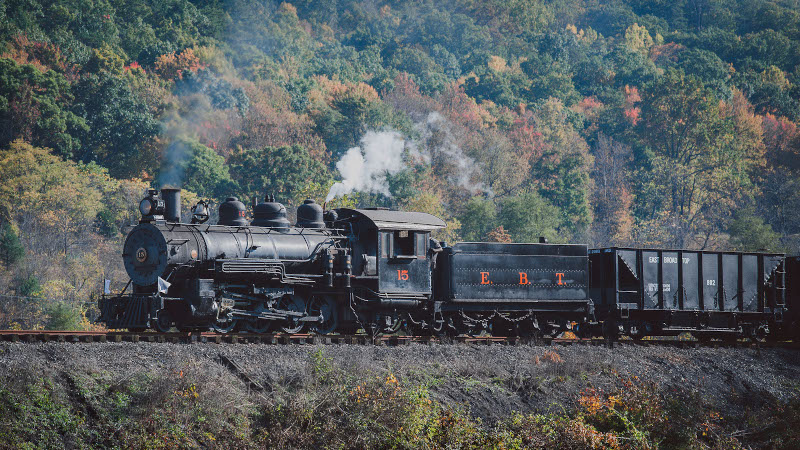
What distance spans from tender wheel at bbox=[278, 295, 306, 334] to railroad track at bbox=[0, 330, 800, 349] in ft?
2.56

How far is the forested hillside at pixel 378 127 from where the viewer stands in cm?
5466

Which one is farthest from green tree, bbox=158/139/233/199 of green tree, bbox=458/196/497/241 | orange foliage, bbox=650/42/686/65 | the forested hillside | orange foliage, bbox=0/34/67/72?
orange foliage, bbox=650/42/686/65

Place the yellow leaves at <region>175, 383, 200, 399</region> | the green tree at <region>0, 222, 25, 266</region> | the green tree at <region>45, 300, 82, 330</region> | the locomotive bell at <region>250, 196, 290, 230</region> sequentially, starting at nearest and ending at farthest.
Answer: the yellow leaves at <region>175, 383, 200, 399</region> < the locomotive bell at <region>250, 196, 290, 230</region> < the green tree at <region>45, 300, 82, 330</region> < the green tree at <region>0, 222, 25, 266</region>

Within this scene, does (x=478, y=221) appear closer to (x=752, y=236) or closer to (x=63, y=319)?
(x=752, y=236)

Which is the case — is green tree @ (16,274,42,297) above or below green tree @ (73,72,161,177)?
below

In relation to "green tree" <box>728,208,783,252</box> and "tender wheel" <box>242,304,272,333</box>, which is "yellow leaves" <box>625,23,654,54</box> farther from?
"tender wheel" <box>242,304,272,333</box>

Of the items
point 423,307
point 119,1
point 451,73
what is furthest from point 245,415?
point 451,73

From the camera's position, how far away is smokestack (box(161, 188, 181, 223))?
2075 centimetres

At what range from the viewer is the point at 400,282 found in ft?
73.9

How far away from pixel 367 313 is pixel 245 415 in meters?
7.45

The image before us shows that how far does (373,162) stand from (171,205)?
44789 millimetres

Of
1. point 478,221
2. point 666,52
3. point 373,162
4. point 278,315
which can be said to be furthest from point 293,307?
point 666,52

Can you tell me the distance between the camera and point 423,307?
76.3ft

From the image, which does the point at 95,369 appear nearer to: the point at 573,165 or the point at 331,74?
the point at 573,165
